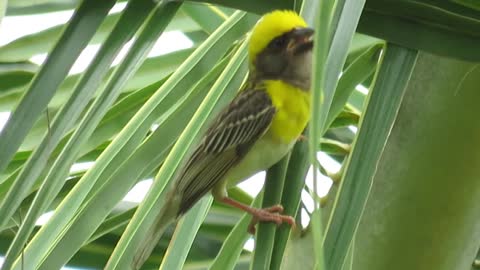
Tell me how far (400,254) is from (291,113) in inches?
28.5

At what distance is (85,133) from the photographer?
3.89 feet

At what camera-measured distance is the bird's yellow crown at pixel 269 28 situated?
2107 mm

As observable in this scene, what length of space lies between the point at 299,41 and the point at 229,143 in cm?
29

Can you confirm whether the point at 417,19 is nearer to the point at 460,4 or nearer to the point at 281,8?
the point at 460,4

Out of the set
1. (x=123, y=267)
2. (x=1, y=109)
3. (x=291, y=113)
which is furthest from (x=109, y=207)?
(x=291, y=113)

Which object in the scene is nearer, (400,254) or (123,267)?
(123,267)

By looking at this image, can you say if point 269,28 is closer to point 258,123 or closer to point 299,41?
point 299,41

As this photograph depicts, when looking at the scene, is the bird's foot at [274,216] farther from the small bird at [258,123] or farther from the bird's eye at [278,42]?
the bird's eye at [278,42]

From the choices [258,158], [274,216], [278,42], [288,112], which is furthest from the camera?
[278,42]

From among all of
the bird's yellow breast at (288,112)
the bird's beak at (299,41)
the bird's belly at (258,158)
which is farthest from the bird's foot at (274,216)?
the bird's beak at (299,41)

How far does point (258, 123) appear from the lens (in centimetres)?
217

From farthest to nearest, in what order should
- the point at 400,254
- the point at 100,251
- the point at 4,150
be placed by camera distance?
the point at 100,251, the point at 400,254, the point at 4,150

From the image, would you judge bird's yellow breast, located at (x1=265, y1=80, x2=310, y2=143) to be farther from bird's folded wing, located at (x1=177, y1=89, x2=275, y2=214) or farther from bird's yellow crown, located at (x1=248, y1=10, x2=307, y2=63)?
bird's yellow crown, located at (x1=248, y1=10, x2=307, y2=63)

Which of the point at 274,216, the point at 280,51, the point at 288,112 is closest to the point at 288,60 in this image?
the point at 280,51
